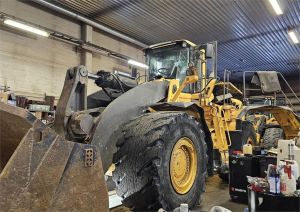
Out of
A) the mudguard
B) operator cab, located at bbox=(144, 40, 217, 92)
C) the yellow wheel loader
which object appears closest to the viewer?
the yellow wheel loader

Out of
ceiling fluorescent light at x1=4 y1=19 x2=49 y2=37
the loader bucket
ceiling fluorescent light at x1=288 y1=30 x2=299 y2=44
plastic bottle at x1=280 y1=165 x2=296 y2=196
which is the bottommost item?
plastic bottle at x1=280 y1=165 x2=296 y2=196

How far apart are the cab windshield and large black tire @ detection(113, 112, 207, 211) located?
2343 millimetres

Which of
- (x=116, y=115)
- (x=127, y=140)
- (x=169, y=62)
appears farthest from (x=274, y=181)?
(x=169, y=62)

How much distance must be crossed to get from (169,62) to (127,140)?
3011 mm

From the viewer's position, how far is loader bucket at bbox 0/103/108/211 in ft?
5.28

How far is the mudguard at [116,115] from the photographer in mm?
3465

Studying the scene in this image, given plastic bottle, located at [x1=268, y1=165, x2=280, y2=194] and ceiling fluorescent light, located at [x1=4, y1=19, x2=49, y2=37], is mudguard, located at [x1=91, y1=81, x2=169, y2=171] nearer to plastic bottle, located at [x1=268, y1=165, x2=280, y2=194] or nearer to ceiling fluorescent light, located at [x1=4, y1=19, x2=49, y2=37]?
plastic bottle, located at [x1=268, y1=165, x2=280, y2=194]

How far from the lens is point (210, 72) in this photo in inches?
246

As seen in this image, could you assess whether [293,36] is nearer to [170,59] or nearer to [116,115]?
[170,59]

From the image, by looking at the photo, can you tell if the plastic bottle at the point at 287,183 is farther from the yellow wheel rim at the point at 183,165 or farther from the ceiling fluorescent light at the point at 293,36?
the ceiling fluorescent light at the point at 293,36

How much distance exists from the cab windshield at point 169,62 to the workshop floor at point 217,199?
2199 millimetres

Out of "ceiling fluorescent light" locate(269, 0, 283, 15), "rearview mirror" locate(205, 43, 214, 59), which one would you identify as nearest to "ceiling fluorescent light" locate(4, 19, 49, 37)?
"rearview mirror" locate(205, 43, 214, 59)

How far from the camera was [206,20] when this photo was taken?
11352 millimetres

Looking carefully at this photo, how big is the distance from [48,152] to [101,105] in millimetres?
3309
